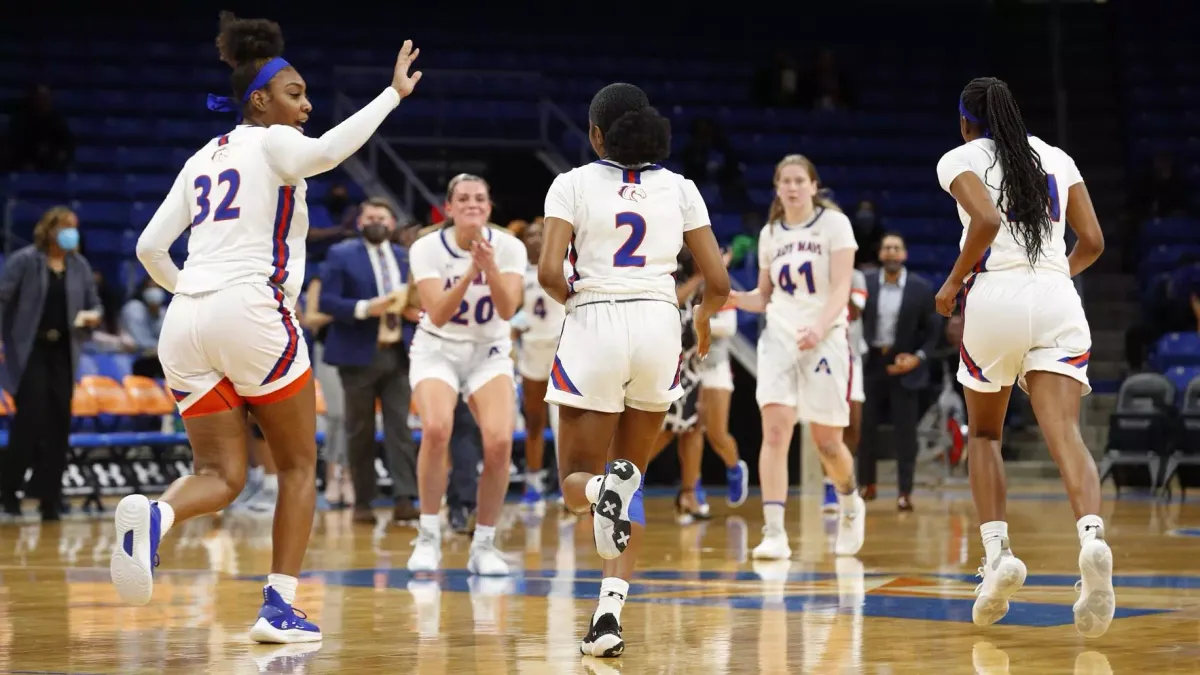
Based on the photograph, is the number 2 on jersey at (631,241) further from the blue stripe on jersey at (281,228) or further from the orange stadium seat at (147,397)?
the orange stadium seat at (147,397)

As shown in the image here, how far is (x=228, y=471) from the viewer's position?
213 inches

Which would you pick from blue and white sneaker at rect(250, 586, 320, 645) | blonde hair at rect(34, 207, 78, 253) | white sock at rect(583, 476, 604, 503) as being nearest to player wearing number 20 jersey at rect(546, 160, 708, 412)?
white sock at rect(583, 476, 604, 503)

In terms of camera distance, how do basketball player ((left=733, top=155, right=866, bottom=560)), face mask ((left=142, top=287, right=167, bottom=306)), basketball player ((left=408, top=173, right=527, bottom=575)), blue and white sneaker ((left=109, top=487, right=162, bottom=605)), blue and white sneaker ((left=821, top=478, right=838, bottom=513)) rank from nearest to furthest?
blue and white sneaker ((left=109, top=487, right=162, bottom=605)) < basketball player ((left=408, top=173, right=527, bottom=575)) < basketball player ((left=733, top=155, right=866, bottom=560)) < blue and white sneaker ((left=821, top=478, right=838, bottom=513)) < face mask ((left=142, top=287, right=167, bottom=306))

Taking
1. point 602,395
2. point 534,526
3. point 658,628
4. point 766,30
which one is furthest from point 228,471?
point 766,30

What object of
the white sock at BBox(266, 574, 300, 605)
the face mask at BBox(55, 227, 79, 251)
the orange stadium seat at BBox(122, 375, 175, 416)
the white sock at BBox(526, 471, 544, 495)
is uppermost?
the face mask at BBox(55, 227, 79, 251)

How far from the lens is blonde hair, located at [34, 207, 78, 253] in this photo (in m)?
11.6

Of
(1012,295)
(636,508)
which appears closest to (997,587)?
(1012,295)

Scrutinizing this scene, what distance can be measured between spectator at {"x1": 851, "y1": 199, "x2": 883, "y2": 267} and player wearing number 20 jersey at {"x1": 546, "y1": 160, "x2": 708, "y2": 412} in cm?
1162

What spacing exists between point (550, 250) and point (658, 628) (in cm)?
145

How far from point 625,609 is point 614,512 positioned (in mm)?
1536

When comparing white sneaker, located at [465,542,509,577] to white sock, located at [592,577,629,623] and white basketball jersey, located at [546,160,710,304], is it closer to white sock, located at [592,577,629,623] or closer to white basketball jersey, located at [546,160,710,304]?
white sock, located at [592,577,629,623]

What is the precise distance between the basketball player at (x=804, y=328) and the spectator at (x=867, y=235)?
26.1 feet

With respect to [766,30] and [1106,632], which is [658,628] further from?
[766,30]

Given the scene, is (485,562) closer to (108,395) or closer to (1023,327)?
(1023,327)
